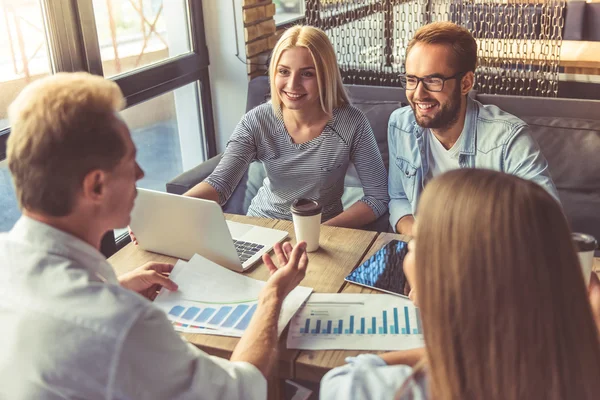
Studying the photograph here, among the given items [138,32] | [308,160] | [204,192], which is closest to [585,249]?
[308,160]

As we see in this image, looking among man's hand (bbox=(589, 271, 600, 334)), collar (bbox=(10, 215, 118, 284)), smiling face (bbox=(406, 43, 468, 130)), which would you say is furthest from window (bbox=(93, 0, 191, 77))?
man's hand (bbox=(589, 271, 600, 334))

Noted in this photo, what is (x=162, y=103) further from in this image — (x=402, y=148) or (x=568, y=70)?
(x=568, y=70)

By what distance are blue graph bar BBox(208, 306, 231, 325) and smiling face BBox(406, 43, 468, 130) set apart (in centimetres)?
93

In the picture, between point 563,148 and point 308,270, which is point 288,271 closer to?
point 308,270

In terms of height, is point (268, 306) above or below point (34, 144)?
below

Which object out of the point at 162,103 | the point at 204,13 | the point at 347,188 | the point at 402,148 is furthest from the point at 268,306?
the point at 204,13

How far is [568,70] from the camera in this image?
4156 mm

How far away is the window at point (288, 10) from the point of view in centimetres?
383

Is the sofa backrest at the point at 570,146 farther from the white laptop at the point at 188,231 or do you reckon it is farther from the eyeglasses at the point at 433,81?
the white laptop at the point at 188,231

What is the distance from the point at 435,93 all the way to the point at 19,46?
65.5 inches

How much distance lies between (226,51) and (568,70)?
2.36 meters

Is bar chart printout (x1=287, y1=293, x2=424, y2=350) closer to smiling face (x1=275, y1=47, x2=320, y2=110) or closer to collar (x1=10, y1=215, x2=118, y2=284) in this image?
collar (x1=10, y1=215, x2=118, y2=284)

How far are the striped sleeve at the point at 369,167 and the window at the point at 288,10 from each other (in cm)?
188

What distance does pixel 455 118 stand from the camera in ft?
6.39
